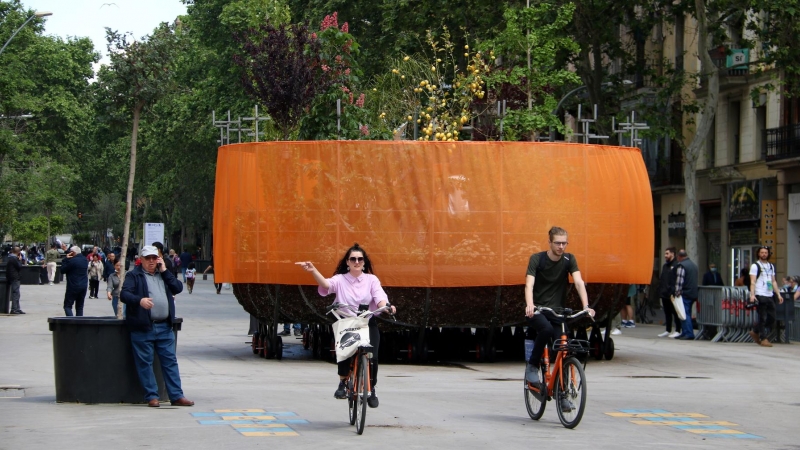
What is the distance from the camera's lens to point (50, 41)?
86562 millimetres

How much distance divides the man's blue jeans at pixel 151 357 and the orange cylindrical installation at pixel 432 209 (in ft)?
20.5

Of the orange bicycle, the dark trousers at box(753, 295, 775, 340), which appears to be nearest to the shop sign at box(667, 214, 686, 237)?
the dark trousers at box(753, 295, 775, 340)

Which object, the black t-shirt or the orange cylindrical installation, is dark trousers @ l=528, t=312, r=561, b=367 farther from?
the orange cylindrical installation

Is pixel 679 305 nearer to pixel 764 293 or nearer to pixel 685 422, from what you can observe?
pixel 764 293

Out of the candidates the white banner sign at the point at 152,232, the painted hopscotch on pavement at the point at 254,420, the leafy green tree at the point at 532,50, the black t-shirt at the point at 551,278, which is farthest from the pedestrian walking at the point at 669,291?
the white banner sign at the point at 152,232

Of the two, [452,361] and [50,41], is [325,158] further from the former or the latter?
[50,41]

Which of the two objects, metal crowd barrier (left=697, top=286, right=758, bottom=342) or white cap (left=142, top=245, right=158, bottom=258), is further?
metal crowd barrier (left=697, top=286, right=758, bottom=342)

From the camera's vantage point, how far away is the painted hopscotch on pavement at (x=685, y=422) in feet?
39.8

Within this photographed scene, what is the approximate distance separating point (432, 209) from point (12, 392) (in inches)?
266

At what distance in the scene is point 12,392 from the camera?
15.2 meters

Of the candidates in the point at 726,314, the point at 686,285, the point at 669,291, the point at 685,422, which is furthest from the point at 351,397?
the point at 669,291

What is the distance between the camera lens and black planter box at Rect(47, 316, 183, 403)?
44.8 feet

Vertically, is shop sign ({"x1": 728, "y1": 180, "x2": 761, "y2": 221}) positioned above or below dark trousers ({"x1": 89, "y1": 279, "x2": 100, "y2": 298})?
above

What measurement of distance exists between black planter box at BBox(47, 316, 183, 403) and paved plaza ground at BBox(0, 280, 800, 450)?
0.20m
